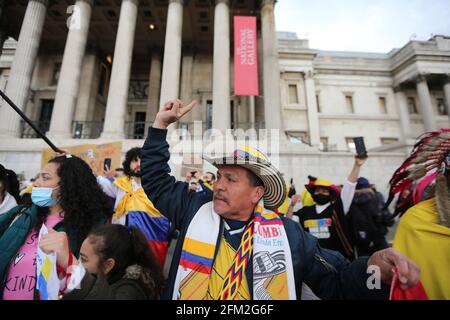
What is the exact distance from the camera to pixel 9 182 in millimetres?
2482

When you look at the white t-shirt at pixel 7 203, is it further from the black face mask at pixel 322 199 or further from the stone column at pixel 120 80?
the stone column at pixel 120 80

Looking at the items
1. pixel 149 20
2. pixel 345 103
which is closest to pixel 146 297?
pixel 149 20

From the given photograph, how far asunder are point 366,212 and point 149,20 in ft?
65.0

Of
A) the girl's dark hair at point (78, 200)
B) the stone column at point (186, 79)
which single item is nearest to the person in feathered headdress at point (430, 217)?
the girl's dark hair at point (78, 200)

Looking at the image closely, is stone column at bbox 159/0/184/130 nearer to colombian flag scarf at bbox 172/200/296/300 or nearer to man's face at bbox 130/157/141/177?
man's face at bbox 130/157/141/177

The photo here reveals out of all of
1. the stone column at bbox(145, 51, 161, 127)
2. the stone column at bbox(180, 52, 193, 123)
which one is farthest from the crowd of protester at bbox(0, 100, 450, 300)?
the stone column at bbox(180, 52, 193, 123)

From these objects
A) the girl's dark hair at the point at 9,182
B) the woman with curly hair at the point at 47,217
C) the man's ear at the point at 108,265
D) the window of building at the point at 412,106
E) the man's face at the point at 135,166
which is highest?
the window of building at the point at 412,106

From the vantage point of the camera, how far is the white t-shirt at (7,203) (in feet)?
7.33

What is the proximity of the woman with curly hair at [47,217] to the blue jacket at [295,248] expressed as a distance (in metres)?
0.82

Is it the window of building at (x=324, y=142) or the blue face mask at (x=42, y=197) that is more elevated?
the window of building at (x=324, y=142)

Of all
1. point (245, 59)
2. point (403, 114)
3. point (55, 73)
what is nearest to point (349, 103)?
point (403, 114)

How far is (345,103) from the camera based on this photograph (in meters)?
27.2
